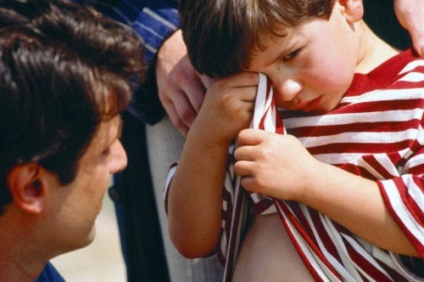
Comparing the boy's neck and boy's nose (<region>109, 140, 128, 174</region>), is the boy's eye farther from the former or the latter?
boy's nose (<region>109, 140, 128, 174</region>)

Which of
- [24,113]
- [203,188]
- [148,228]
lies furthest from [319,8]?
[148,228]

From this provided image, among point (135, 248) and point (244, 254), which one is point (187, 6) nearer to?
point (244, 254)

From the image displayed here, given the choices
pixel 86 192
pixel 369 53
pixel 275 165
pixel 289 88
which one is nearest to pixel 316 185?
pixel 275 165

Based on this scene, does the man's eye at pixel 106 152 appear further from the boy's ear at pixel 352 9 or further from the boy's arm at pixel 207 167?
the boy's ear at pixel 352 9

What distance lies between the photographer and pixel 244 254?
2.28 m

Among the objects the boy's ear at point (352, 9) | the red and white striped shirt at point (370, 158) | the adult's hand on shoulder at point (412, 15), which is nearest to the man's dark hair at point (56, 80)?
the red and white striped shirt at point (370, 158)

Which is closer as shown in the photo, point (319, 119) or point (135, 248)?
point (319, 119)

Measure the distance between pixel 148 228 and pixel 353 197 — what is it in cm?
79

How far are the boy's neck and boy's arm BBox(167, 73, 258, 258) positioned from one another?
0.27 metres

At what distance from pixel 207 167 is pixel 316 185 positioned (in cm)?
30

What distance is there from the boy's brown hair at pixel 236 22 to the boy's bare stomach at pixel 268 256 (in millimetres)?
389

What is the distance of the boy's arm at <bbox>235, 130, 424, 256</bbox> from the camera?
205cm

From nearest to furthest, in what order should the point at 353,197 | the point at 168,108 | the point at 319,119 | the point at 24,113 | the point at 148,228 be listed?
the point at 24,113 → the point at 353,197 → the point at 319,119 → the point at 168,108 → the point at 148,228

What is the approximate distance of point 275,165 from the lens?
213cm
